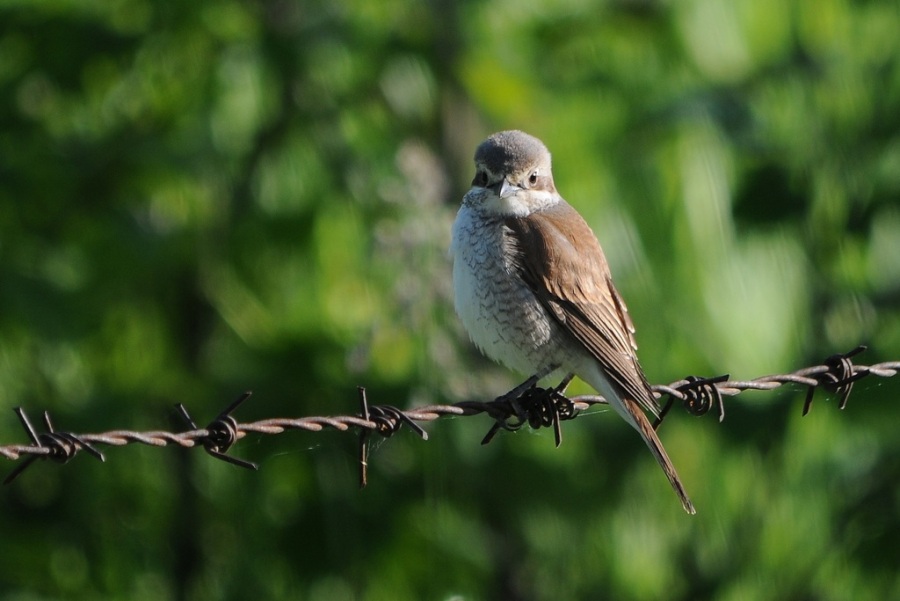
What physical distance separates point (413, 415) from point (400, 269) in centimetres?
271

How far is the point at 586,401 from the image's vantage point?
3566mm

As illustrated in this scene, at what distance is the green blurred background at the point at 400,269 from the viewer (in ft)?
20.0

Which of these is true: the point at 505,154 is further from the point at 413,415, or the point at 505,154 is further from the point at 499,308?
the point at 413,415

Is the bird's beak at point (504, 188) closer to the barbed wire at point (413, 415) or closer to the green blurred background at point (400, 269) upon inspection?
the barbed wire at point (413, 415)

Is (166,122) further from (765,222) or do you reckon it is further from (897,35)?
(897,35)

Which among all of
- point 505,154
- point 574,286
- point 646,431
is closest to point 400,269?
point 505,154

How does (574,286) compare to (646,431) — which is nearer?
(646,431)

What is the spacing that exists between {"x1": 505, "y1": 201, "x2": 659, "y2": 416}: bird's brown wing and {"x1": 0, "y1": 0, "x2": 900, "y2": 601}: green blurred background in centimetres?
161

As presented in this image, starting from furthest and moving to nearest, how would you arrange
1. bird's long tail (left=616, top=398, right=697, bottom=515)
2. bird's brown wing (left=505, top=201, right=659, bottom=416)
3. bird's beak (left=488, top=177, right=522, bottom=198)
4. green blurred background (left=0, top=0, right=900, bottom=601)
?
green blurred background (left=0, top=0, right=900, bottom=601)
bird's beak (left=488, top=177, right=522, bottom=198)
bird's brown wing (left=505, top=201, right=659, bottom=416)
bird's long tail (left=616, top=398, right=697, bottom=515)

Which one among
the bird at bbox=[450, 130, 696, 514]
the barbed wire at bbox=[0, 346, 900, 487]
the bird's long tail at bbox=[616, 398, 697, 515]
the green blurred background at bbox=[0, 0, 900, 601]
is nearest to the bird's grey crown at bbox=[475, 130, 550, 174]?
the bird at bbox=[450, 130, 696, 514]

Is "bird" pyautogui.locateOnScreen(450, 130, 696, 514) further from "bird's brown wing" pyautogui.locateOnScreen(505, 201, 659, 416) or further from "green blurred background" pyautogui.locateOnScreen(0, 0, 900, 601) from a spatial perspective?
"green blurred background" pyautogui.locateOnScreen(0, 0, 900, 601)

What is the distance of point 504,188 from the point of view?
429 centimetres

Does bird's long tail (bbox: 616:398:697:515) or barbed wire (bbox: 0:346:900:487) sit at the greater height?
barbed wire (bbox: 0:346:900:487)

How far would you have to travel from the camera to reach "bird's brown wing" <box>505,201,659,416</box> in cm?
403
